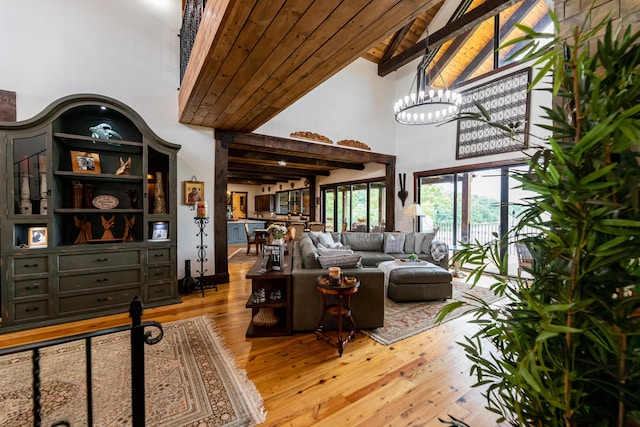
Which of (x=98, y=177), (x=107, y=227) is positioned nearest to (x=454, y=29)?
(x=98, y=177)

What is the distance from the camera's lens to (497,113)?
4.98 metres

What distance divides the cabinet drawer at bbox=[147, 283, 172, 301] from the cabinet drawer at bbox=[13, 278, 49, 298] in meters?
0.98

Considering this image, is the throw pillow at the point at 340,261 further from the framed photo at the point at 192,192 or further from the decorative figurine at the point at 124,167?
the decorative figurine at the point at 124,167

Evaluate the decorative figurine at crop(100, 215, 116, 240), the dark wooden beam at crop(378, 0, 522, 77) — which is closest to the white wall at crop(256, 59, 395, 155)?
the dark wooden beam at crop(378, 0, 522, 77)

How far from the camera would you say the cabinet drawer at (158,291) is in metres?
3.41

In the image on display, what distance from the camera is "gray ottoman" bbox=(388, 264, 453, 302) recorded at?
142 inches

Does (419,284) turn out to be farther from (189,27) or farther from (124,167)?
(189,27)

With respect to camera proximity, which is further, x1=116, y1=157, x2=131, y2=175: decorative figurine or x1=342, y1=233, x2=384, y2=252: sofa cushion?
x1=342, y1=233, x2=384, y2=252: sofa cushion

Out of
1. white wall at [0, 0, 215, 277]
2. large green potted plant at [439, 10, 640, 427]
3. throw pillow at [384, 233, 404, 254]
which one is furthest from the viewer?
throw pillow at [384, 233, 404, 254]

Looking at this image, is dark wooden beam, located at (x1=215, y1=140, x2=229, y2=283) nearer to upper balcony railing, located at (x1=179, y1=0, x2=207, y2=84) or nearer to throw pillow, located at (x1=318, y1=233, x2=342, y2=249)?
upper balcony railing, located at (x1=179, y1=0, x2=207, y2=84)

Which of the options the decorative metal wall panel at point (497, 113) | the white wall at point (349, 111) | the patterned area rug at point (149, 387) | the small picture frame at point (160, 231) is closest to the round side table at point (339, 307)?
the patterned area rug at point (149, 387)

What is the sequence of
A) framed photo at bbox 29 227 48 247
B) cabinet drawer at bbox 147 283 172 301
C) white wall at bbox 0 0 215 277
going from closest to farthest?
framed photo at bbox 29 227 48 247
white wall at bbox 0 0 215 277
cabinet drawer at bbox 147 283 172 301

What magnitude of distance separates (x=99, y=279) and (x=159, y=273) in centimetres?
62

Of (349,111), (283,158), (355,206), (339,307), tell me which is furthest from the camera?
(355,206)
